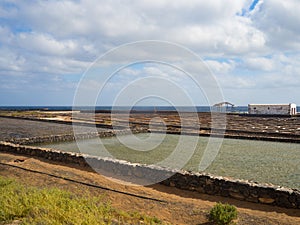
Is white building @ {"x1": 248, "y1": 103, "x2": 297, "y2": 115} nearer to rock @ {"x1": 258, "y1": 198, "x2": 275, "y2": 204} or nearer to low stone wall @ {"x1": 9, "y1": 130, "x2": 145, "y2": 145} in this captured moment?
low stone wall @ {"x1": 9, "y1": 130, "x2": 145, "y2": 145}

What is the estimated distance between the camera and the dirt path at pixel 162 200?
6.50m

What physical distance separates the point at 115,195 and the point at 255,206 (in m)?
3.65

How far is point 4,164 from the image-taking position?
1162 centimetres

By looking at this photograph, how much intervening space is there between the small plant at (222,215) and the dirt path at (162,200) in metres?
0.24

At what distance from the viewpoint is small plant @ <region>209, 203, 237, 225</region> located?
6.00 m

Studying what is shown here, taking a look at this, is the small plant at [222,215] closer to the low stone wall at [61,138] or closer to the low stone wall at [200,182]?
the low stone wall at [200,182]

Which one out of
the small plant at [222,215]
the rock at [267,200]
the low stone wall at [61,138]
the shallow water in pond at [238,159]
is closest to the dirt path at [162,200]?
the rock at [267,200]

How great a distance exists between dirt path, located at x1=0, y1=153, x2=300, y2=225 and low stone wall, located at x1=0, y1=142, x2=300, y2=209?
0.19 m

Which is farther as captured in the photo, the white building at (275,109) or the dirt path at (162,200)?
the white building at (275,109)

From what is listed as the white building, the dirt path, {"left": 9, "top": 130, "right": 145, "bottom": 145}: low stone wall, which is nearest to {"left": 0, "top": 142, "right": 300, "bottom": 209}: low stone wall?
Answer: the dirt path

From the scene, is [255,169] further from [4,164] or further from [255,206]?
[4,164]

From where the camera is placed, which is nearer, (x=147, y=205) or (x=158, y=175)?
(x=147, y=205)

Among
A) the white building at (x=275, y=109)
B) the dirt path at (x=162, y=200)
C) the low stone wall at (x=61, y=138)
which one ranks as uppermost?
the white building at (x=275, y=109)

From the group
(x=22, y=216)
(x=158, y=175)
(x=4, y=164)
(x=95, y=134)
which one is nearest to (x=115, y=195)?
(x=158, y=175)
